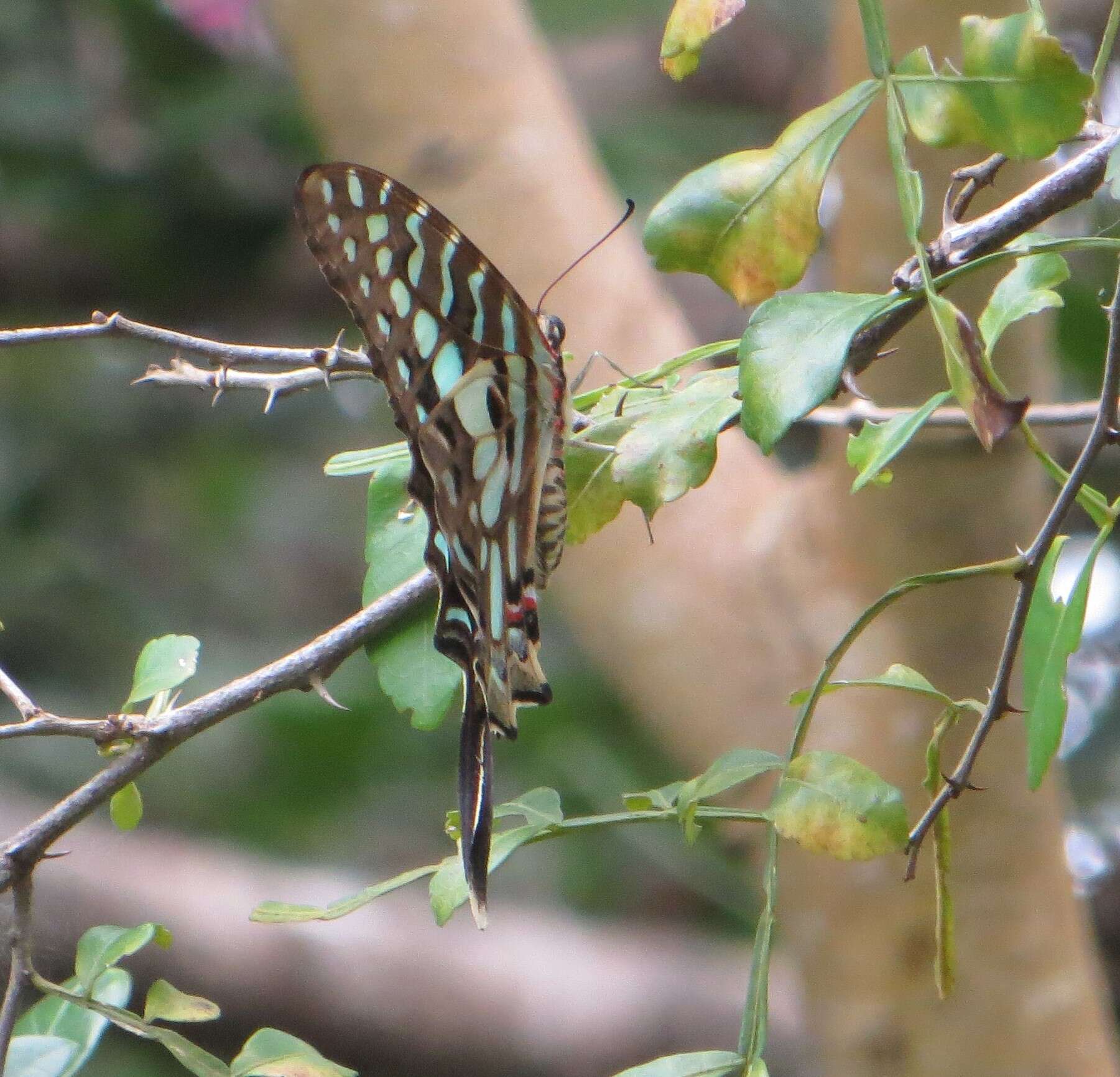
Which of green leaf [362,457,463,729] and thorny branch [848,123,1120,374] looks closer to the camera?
thorny branch [848,123,1120,374]

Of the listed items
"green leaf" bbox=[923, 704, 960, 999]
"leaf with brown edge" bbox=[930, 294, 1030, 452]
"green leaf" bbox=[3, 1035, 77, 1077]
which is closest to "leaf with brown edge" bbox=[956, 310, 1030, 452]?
"leaf with brown edge" bbox=[930, 294, 1030, 452]

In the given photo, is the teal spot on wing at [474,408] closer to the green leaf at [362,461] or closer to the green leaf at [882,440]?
the green leaf at [362,461]

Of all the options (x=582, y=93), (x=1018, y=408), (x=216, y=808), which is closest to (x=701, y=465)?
(x=1018, y=408)

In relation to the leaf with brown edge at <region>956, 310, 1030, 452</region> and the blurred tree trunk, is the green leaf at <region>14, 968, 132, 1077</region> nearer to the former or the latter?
the leaf with brown edge at <region>956, 310, 1030, 452</region>

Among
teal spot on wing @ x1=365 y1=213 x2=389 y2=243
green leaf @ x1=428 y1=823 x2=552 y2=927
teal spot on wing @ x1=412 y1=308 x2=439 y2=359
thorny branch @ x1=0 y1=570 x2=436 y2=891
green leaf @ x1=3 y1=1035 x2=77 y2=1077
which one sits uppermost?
teal spot on wing @ x1=365 y1=213 x2=389 y2=243

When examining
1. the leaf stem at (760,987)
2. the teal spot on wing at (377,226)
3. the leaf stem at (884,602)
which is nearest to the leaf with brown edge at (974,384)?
the leaf stem at (884,602)
